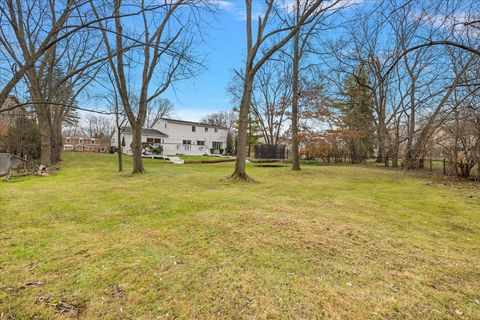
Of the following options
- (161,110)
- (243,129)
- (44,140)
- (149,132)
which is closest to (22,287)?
(243,129)

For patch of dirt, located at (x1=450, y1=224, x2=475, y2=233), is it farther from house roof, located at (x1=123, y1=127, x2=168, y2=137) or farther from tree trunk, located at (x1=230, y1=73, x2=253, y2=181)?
house roof, located at (x1=123, y1=127, x2=168, y2=137)

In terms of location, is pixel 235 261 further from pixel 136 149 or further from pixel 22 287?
pixel 136 149

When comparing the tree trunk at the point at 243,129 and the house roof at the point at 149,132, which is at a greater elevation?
the house roof at the point at 149,132

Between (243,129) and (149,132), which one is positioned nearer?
(243,129)

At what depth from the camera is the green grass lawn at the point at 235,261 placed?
79.3 inches

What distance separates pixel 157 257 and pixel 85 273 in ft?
2.27

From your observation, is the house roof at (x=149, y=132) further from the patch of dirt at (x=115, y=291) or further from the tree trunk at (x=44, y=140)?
the patch of dirt at (x=115, y=291)

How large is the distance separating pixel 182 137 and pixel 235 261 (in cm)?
3023

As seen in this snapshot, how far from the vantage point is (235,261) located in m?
2.77

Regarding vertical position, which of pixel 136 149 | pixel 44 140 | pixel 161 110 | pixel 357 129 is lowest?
pixel 136 149

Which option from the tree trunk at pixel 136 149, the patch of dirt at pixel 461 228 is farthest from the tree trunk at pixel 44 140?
the patch of dirt at pixel 461 228

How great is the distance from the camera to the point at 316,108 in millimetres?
17172

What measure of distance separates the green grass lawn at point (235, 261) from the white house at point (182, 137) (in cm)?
2377

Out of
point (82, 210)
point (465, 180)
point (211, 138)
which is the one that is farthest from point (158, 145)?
point (465, 180)
